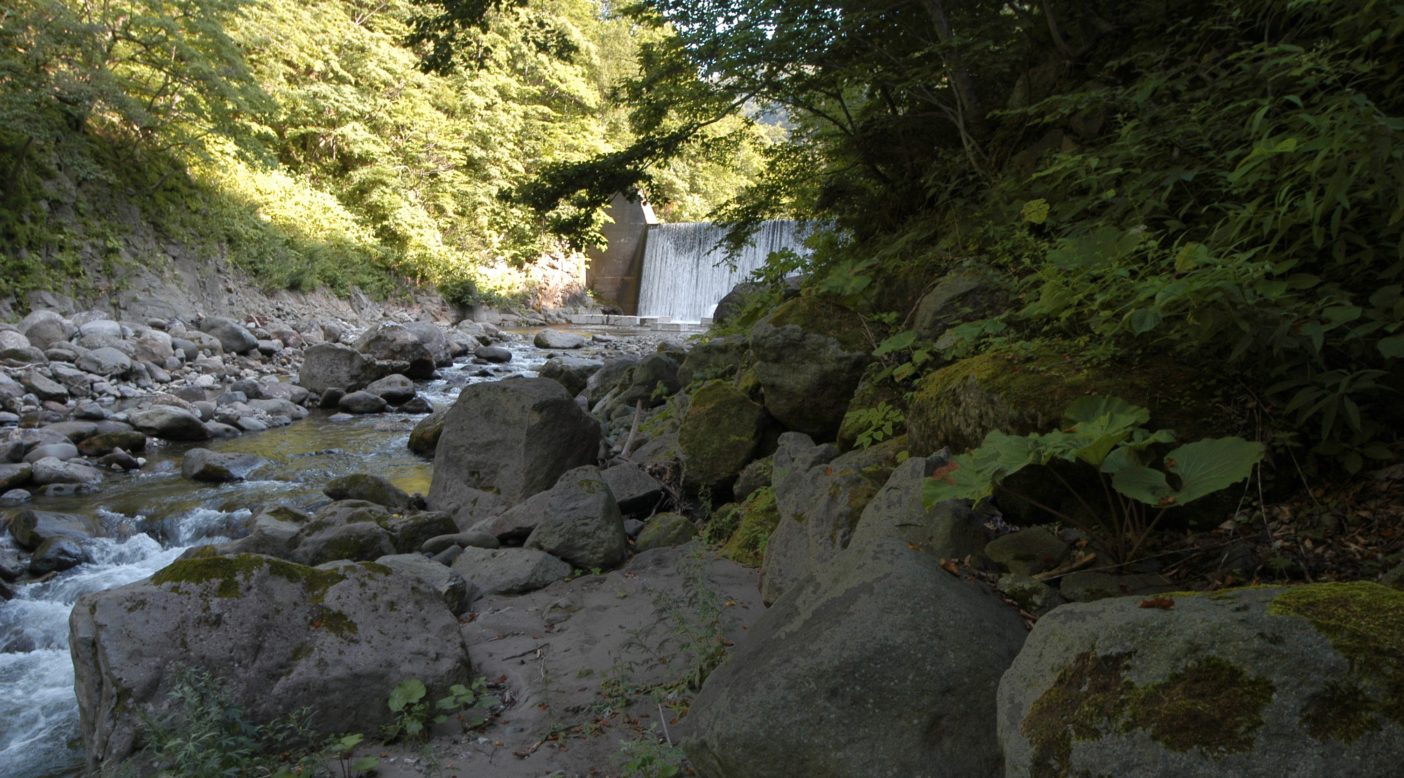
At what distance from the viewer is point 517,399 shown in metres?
6.44

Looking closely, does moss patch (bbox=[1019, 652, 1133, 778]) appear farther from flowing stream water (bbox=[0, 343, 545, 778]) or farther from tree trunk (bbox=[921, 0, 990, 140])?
tree trunk (bbox=[921, 0, 990, 140])

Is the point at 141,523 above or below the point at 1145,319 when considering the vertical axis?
below

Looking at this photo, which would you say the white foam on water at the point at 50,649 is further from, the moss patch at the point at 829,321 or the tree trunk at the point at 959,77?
the tree trunk at the point at 959,77

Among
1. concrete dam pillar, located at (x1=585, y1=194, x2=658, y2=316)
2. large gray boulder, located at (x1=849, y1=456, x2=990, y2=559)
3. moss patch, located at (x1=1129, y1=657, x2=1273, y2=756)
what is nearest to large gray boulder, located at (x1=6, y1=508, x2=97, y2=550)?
large gray boulder, located at (x1=849, y1=456, x2=990, y2=559)

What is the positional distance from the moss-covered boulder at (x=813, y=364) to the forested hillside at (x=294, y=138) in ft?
11.1

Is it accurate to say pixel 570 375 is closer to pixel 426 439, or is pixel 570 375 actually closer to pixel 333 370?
pixel 426 439

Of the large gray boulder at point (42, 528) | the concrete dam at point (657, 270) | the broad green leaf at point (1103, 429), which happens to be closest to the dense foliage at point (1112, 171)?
the broad green leaf at point (1103, 429)

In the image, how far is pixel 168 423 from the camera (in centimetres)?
891

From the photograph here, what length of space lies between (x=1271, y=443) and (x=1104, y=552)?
2.04 ft

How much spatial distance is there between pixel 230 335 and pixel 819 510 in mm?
12940

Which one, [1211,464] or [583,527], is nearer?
[1211,464]

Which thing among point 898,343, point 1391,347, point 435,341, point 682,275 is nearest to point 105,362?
point 435,341

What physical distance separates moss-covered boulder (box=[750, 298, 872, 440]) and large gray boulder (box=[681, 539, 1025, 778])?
253 cm

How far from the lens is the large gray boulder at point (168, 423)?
890 cm
